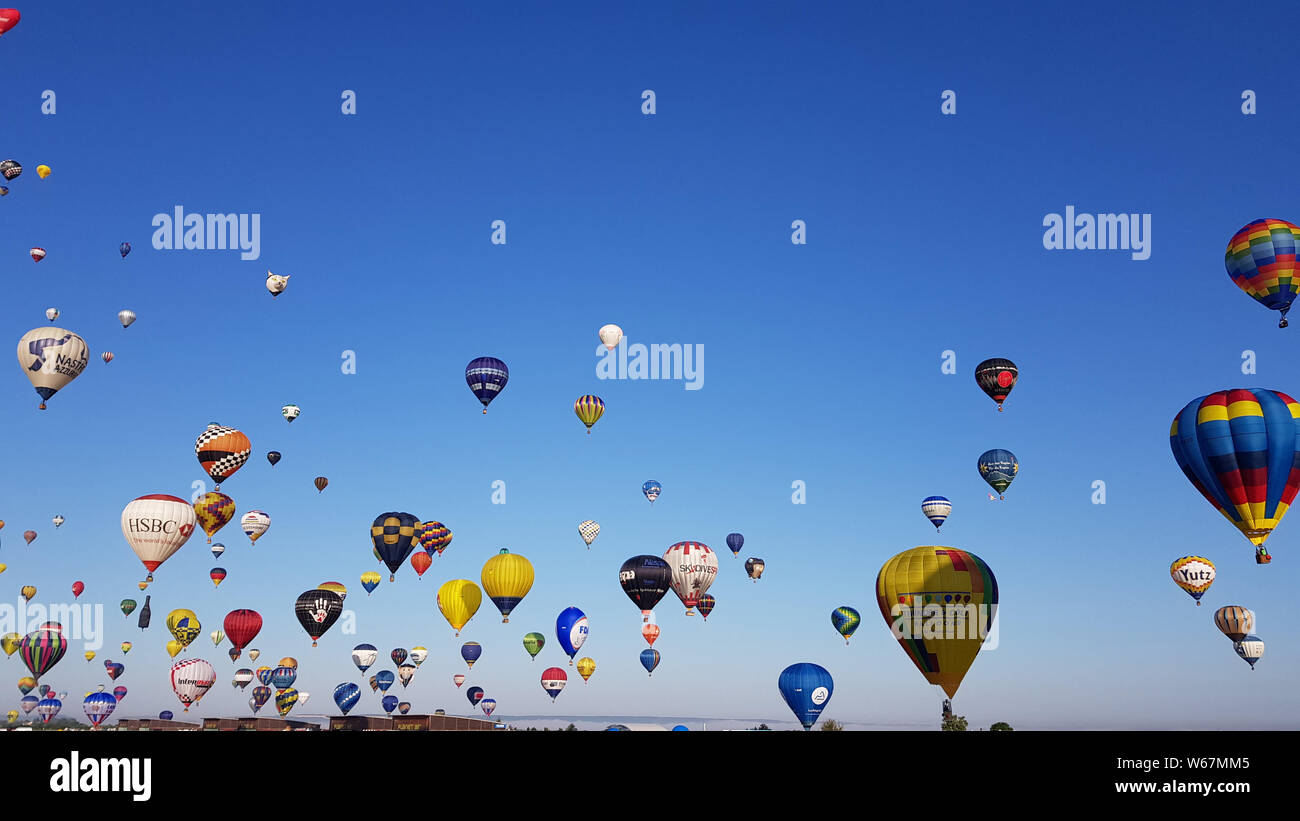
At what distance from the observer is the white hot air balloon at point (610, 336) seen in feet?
214

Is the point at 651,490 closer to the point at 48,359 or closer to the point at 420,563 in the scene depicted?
the point at 420,563

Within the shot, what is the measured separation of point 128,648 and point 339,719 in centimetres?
5181

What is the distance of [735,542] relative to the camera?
252ft

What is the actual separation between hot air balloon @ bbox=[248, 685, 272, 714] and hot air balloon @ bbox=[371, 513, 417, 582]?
2288 cm

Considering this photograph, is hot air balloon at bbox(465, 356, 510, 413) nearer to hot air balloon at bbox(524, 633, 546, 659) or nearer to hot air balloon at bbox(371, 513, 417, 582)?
hot air balloon at bbox(371, 513, 417, 582)

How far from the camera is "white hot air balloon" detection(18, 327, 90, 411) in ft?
165

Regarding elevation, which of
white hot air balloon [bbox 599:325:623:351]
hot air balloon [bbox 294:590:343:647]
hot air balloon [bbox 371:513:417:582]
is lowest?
hot air balloon [bbox 294:590:343:647]

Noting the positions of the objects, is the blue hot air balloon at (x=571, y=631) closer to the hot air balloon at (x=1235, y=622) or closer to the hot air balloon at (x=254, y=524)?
the hot air balloon at (x=254, y=524)

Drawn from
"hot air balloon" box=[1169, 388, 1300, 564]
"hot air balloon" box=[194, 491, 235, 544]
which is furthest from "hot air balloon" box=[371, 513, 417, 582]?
"hot air balloon" box=[1169, 388, 1300, 564]

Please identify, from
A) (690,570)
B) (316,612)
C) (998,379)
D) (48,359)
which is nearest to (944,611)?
(998,379)

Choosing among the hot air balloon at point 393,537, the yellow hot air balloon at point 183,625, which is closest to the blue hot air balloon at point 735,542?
the hot air balloon at point 393,537

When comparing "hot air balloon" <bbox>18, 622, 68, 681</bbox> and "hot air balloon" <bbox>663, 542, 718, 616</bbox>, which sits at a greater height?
"hot air balloon" <bbox>663, 542, 718, 616</bbox>
